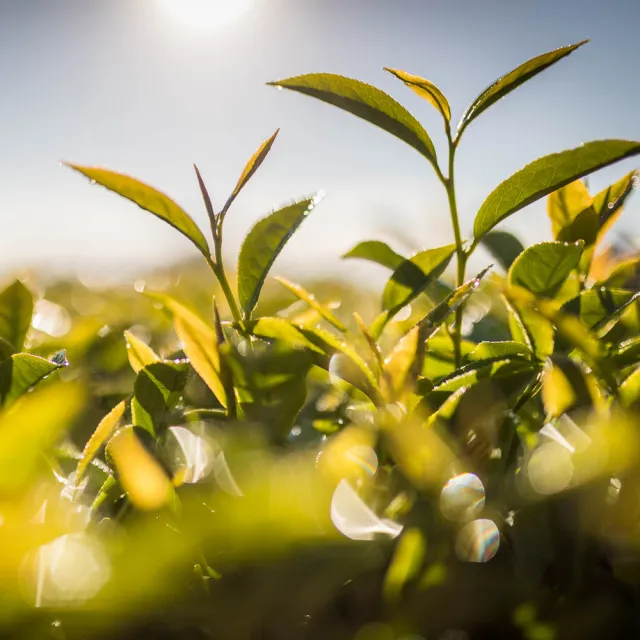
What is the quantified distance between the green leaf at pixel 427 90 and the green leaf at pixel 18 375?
1.68 feet

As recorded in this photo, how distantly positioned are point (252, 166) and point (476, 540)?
1.52 feet

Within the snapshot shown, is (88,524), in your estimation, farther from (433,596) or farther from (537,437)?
(537,437)

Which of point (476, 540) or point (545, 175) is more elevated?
point (545, 175)

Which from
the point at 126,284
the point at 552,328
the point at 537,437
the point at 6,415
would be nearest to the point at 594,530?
the point at 537,437

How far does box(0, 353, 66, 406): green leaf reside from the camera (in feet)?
2.04

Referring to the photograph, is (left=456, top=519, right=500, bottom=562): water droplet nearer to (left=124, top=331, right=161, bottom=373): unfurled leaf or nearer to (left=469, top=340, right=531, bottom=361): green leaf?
(left=469, top=340, right=531, bottom=361): green leaf

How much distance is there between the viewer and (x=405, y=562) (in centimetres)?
43

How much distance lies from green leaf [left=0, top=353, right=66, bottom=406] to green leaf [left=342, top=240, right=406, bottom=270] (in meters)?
0.44

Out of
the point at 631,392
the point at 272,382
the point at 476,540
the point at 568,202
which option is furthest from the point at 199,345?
the point at 568,202

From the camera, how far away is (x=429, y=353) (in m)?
0.71

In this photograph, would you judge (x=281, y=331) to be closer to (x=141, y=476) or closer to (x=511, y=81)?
(x=141, y=476)

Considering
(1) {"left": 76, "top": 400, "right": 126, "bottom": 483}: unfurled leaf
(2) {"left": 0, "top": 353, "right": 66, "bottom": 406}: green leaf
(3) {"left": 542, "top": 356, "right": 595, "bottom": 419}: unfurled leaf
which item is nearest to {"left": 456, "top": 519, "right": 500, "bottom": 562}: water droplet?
(3) {"left": 542, "top": 356, "right": 595, "bottom": 419}: unfurled leaf

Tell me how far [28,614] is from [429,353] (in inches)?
19.4

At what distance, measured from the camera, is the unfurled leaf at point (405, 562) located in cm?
43
